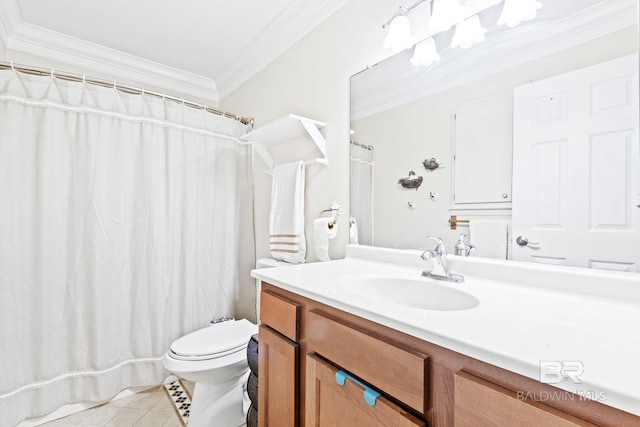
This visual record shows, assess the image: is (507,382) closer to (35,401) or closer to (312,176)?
(312,176)

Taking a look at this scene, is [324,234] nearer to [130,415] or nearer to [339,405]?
[339,405]

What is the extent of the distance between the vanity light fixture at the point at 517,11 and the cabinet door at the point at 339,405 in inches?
46.2

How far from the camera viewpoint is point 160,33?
6.25ft

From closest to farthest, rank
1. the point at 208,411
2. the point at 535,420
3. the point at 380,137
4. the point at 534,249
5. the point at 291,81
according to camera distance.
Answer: the point at 535,420 < the point at 534,249 < the point at 380,137 < the point at 208,411 < the point at 291,81

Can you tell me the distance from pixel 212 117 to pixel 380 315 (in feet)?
6.21

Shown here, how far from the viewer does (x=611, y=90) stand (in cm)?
75

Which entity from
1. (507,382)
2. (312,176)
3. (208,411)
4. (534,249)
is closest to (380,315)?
(507,382)

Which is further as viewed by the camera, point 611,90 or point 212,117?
point 212,117

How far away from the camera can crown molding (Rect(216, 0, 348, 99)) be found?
1572mm

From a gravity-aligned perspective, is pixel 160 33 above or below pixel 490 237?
above

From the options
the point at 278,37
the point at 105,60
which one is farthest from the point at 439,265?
the point at 105,60

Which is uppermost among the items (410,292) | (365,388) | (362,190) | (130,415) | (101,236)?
(362,190)

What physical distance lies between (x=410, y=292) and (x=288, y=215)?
889 mm

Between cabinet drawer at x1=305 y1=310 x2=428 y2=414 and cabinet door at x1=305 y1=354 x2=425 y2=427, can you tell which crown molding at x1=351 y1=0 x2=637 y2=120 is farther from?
cabinet door at x1=305 y1=354 x2=425 y2=427
